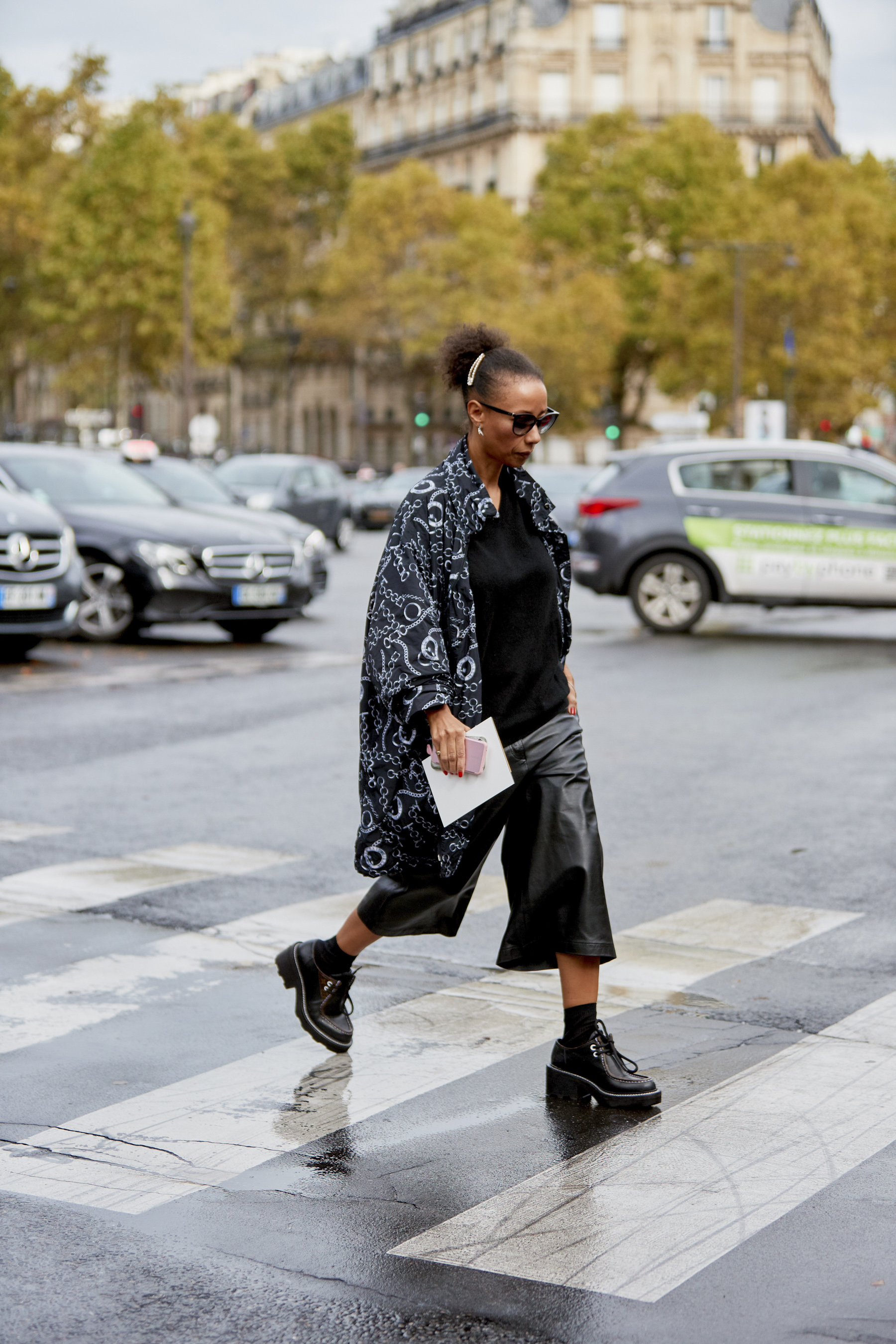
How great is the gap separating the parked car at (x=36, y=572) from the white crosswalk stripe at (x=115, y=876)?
7.03m

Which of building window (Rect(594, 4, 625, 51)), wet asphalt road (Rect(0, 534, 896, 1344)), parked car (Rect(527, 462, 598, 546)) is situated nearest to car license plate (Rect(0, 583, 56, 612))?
wet asphalt road (Rect(0, 534, 896, 1344))

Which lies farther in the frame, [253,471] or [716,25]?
[716,25]

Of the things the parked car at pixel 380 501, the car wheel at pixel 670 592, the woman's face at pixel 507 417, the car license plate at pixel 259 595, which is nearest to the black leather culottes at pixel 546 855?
the woman's face at pixel 507 417

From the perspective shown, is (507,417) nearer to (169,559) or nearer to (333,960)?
(333,960)

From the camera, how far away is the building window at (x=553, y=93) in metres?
91.6

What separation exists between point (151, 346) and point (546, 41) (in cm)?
3816

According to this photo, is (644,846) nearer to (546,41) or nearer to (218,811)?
(218,811)

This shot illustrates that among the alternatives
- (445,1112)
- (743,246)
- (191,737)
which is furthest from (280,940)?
(743,246)

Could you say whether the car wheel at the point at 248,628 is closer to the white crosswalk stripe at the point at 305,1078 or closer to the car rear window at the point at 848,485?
the car rear window at the point at 848,485

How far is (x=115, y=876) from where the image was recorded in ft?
24.3

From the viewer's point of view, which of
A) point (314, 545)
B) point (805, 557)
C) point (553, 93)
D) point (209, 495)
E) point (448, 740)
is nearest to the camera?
point (448, 740)

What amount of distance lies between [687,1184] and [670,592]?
46.3 feet

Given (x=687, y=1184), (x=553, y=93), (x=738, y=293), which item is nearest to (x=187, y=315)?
(x=738, y=293)

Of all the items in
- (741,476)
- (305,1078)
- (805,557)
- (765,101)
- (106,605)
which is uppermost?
(765,101)
